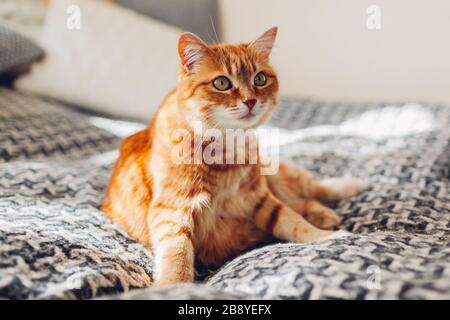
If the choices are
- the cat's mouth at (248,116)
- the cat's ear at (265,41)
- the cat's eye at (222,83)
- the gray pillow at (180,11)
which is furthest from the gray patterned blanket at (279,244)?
the gray pillow at (180,11)

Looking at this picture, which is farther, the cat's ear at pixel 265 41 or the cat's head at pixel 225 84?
the cat's ear at pixel 265 41

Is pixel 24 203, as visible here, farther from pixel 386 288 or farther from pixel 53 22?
pixel 53 22

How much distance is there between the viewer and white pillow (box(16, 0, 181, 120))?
210 cm

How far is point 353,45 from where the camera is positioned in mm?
2422

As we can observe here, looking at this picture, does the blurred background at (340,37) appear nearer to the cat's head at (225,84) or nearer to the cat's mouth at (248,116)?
the cat's head at (225,84)

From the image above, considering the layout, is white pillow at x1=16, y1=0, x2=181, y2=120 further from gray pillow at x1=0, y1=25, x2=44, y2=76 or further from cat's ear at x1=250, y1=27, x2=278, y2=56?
cat's ear at x1=250, y1=27, x2=278, y2=56

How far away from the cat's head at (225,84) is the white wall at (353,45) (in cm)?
101

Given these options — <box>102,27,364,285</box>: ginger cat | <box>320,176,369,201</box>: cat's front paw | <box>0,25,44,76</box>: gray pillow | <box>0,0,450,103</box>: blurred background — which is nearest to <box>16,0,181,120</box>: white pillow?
<box>0,25,44,76</box>: gray pillow

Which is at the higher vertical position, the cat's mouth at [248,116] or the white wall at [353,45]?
the white wall at [353,45]

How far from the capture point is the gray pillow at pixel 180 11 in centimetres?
251

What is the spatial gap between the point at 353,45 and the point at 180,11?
3.24ft

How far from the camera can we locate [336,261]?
0.80 metres

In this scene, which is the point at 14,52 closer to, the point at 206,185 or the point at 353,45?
the point at 206,185
